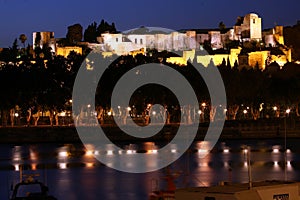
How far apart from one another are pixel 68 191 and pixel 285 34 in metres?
100

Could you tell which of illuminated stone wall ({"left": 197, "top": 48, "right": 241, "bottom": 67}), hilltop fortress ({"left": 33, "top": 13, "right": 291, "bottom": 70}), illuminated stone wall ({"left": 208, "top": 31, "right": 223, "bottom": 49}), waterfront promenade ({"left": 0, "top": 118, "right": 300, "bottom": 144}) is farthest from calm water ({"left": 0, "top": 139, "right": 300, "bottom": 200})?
illuminated stone wall ({"left": 208, "top": 31, "right": 223, "bottom": 49})

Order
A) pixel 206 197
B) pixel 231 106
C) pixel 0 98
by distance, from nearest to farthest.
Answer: pixel 206 197, pixel 0 98, pixel 231 106

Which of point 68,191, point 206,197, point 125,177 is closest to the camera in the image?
point 206,197

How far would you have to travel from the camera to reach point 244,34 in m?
121

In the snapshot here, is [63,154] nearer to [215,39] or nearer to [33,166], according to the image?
[33,166]

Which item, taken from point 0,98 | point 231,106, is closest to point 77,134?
point 0,98

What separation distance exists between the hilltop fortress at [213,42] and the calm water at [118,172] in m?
54.6

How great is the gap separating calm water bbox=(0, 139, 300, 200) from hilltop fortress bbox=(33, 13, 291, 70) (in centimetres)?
5464

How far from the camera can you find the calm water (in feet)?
87.6

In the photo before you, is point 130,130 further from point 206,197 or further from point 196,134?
point 206,197

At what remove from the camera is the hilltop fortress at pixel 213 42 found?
340 feet

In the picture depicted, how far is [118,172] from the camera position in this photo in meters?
33.1

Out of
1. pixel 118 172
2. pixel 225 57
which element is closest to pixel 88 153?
pixel 118 172

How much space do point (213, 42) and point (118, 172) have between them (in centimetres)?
8825
